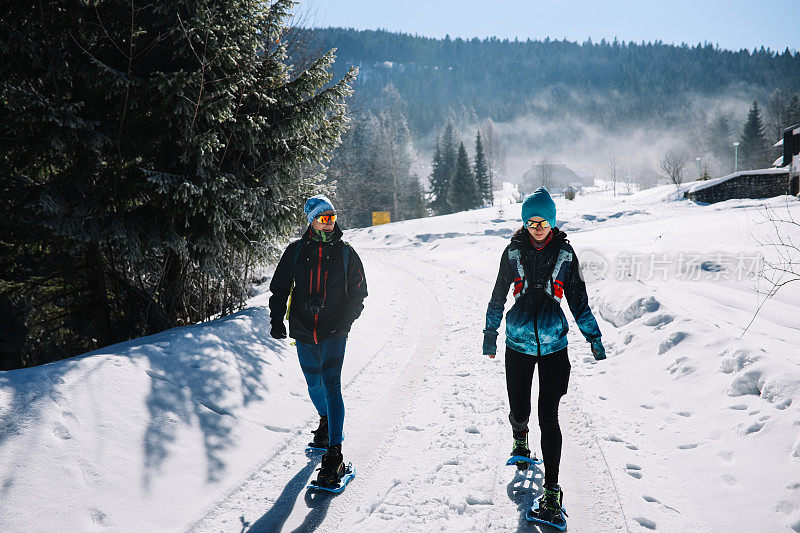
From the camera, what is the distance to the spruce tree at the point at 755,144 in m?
62.2

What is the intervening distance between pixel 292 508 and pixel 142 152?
4.87 m

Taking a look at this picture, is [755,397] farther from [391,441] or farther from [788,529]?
[391,441]

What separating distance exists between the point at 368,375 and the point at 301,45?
28.2 ft

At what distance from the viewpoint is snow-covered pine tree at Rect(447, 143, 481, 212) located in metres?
53.1

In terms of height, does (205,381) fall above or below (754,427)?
above

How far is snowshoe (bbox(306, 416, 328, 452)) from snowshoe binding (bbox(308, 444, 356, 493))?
21.4 inches

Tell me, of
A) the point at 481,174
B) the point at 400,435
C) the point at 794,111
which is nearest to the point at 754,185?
the point at 481,174

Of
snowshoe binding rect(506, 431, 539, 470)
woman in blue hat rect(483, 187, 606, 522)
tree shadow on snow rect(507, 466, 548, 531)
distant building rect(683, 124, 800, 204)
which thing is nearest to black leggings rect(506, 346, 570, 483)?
woman in blue hat rect(483, 187, 606, 522)

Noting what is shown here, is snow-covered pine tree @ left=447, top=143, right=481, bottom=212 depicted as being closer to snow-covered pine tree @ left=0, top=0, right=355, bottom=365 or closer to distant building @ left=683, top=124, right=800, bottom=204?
distant building @ left=683, top=124, right=800, bottom=204

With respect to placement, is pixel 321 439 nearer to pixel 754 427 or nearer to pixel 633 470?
pixel 633 470

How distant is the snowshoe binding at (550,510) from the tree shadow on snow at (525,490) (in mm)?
51

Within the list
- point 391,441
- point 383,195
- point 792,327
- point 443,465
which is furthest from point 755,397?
point 383,195

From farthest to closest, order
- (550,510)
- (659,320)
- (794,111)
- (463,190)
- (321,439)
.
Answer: (794,111)
(463,190)
(659,320)
(321,439)
(550,510)

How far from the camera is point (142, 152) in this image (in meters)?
5.44
